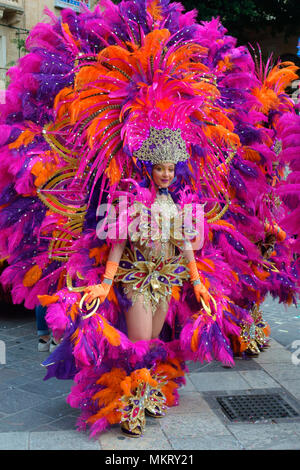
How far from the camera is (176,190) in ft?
12.2

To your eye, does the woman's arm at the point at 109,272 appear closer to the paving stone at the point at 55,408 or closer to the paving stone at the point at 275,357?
the paving stone at the point at 55,408

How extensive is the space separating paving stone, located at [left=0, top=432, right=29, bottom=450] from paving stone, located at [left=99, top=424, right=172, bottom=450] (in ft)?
1.48

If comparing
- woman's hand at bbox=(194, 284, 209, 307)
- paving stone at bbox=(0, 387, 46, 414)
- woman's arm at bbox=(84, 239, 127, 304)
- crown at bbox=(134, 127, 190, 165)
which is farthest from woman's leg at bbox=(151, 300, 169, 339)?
paving stone at bbox=(0, 387, 46, 414)

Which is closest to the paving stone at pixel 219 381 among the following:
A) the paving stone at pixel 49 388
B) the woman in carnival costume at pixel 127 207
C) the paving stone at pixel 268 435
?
the woman in carnival costume at pixel 127 207

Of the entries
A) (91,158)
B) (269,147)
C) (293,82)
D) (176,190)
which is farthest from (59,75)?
(293,82)

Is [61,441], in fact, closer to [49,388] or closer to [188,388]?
[49,388]

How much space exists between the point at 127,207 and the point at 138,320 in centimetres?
73

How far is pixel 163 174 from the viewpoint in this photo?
3.50 meters

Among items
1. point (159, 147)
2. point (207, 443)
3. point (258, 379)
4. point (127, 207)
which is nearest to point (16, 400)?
point (207, 443)

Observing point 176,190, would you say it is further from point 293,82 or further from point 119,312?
point 293,82

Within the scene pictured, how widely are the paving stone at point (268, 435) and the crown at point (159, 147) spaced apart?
175 cm

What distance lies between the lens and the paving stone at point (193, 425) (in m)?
3.57

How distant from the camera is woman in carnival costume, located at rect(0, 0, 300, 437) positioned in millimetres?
3467

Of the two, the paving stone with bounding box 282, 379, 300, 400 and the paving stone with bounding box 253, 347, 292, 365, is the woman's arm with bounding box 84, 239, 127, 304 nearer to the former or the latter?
the paving stone with bounding box 282, 379, 300, 400
